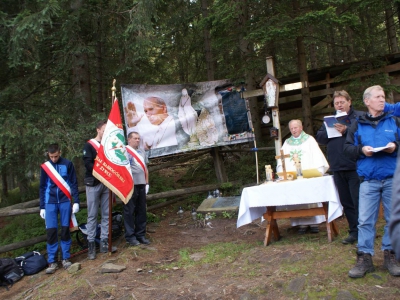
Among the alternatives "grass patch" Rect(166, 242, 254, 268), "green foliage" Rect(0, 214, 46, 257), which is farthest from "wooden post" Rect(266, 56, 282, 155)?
"green foliage" Rect(0, 214, 46, 257)

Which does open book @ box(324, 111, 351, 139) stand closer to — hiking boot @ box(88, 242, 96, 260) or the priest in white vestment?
the priest in white vestment

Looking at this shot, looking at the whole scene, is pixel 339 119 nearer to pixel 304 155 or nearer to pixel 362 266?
pixel 304 155

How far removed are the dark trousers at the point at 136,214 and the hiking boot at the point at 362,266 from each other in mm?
3546

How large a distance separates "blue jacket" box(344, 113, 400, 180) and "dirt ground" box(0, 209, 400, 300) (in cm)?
104

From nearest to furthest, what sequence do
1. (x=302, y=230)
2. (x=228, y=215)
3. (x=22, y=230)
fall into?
(x=302, y=230), (x=228, y=215), (x=22, y=230)

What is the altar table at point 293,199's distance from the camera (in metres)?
4.75

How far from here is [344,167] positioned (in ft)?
15.3

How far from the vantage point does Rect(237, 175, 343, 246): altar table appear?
4746 millimetres

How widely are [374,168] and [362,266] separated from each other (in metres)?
1.01

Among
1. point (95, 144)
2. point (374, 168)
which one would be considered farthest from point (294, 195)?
point (95, 144)

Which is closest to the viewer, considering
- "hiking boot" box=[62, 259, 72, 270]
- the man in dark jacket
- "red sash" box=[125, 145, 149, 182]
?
the man in dark jacket

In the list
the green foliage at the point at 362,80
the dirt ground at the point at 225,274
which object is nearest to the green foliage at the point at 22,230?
the dirt ground at the point at 225,274

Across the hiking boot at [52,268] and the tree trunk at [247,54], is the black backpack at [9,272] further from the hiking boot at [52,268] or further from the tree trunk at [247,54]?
the tree trunk at [247,54]

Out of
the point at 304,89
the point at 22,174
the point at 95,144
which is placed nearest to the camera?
the point at 95,144
